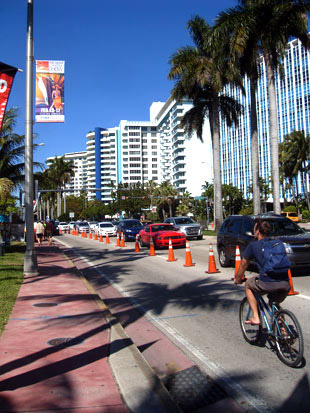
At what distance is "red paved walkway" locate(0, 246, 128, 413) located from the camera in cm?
404

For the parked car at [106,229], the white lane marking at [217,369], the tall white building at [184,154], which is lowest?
the white lane marking at [217,369]

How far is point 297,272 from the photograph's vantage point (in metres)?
12.4

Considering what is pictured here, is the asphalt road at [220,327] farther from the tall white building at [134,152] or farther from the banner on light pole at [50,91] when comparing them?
the tall white building at [134,152]

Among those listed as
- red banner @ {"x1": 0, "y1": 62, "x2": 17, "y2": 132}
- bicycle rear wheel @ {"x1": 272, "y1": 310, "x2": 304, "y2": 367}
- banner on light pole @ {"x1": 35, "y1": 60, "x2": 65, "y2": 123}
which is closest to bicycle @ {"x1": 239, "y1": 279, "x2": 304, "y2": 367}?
bicycle rear wheel @ {"x1": 272, "y1": 310, "x2": 304, "y2": 367}

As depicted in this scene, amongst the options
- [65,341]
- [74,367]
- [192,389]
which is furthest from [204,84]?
[192,389]

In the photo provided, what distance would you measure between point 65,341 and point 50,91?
9.97 m

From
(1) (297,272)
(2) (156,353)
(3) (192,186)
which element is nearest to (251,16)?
(1) (297,272)

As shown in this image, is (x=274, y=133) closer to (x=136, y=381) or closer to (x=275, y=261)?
(x=275, y=261)

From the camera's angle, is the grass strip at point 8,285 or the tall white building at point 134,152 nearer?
the grass strip at point 8,285

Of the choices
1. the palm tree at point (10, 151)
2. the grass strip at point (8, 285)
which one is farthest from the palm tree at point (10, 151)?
the grass strip at point (8, 285)

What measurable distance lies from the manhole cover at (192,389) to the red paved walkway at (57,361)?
636mm

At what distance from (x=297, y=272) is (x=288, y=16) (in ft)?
64.9

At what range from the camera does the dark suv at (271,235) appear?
10.9 m

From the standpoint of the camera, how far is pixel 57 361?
522 centimetres
